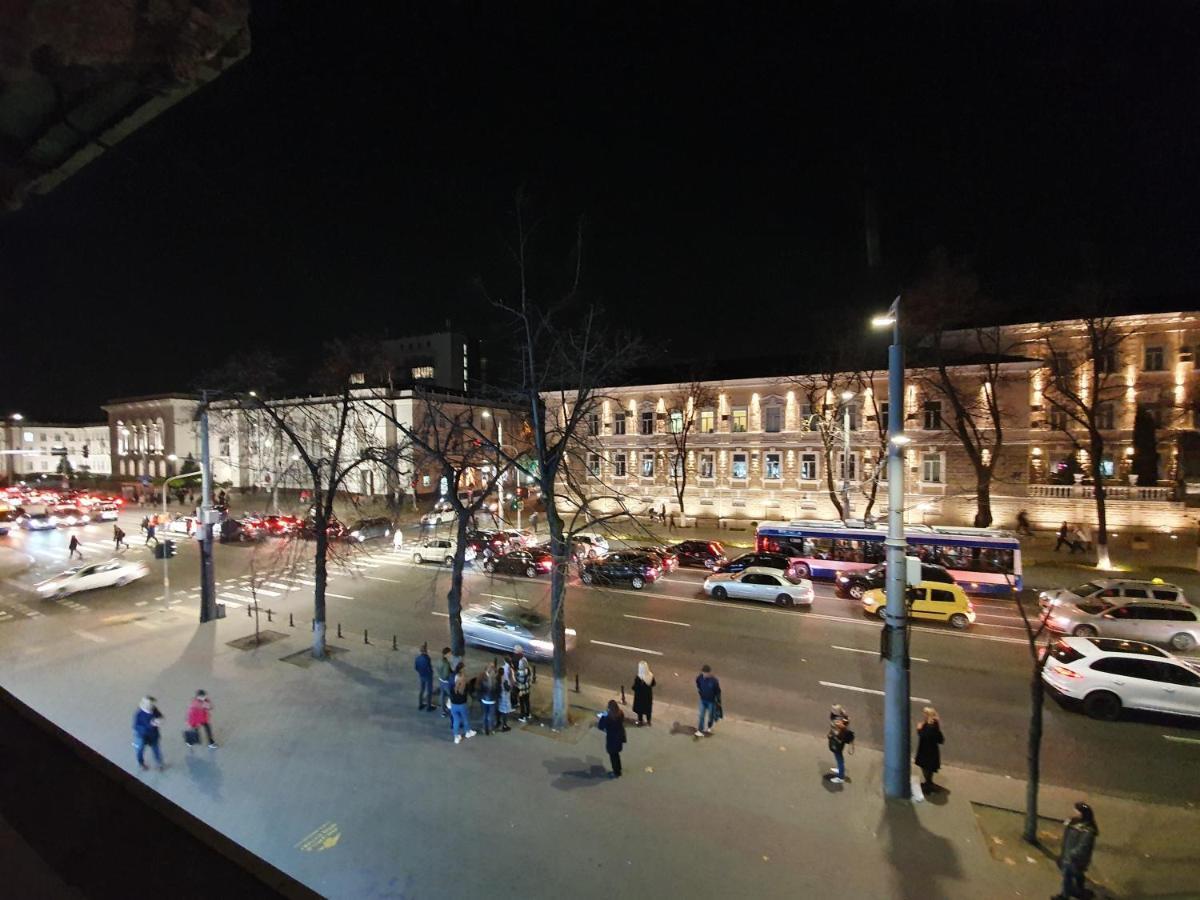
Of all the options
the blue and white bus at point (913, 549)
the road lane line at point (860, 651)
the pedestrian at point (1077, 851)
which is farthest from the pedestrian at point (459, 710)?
the blue and white bus at point (913, 549)

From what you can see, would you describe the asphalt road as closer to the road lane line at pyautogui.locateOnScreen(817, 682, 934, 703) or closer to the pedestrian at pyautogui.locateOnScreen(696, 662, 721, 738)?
the road lane line at pyautogui.locateOnScreen(817, 682, 934, 703)

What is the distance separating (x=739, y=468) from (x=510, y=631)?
27.8 meters

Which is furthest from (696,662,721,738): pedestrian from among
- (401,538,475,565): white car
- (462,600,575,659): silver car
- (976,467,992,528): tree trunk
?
(976,467,992,528): tree trunk

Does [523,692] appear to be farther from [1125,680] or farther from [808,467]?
[808,467]

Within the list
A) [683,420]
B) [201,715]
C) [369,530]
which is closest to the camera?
[201,715]

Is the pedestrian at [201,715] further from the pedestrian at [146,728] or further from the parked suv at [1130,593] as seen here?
the parked suv at [1130,593]

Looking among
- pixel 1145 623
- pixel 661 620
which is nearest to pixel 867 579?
pixel 1145 623

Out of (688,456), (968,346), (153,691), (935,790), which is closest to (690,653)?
(935,790)

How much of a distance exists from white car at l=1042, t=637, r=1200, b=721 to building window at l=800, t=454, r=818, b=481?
2586 cm

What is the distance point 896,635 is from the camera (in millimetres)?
8938

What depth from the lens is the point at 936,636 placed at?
1747 cm

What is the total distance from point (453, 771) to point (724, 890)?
189 inches

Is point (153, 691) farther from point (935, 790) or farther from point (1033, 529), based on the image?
point (1033, 529)

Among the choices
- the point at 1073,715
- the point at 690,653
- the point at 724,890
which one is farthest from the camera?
the point at 690,653
